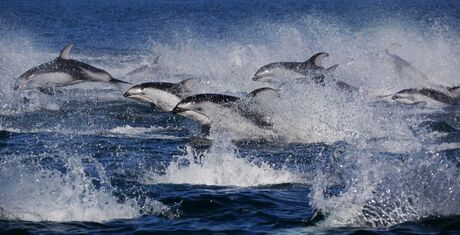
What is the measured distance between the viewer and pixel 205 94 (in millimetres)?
19391

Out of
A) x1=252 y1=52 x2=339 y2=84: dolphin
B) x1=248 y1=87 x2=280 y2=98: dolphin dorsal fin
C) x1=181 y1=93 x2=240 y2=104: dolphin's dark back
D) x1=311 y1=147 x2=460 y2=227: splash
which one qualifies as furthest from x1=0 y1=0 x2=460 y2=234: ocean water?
x1=252 y1=52 x2=339 y2=84: dolphin

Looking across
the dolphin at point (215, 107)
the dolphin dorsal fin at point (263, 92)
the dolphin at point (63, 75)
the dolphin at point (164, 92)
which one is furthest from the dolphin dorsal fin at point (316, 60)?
the dolphin at point (215, 107)

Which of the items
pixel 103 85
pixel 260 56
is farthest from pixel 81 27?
pixel 103 85

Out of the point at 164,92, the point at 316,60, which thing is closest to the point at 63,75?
the point at 164,92

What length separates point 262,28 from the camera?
246ft

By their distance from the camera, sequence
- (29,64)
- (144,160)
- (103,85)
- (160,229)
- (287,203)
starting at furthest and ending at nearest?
(29,64), (103,85), (144,160), (287,203), (160,229)

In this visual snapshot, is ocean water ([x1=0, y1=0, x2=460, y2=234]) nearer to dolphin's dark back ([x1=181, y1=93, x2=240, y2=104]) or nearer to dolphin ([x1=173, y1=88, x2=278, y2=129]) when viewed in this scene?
dolphin ([x1=173, y1=88, x2=278, y2=129])

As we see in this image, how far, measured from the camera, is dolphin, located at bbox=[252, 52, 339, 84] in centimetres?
2563

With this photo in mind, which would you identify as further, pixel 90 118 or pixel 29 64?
pixel 29 64

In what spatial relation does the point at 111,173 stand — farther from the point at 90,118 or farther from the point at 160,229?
the point at 90,118

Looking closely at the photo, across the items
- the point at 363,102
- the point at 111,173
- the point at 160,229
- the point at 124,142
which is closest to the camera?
the point at 160,229

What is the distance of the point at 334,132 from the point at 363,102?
2.69 meters

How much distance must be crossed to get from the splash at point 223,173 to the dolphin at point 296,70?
9263 millimetres

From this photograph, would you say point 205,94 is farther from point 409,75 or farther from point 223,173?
point 409,75
